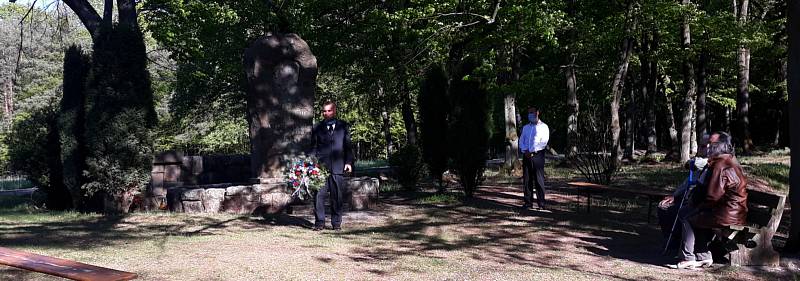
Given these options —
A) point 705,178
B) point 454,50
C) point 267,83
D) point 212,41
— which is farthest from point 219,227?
point 212,41

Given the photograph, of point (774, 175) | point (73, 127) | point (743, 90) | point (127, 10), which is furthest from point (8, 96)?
point (774, 175)

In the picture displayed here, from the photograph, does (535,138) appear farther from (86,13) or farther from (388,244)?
(86,13)

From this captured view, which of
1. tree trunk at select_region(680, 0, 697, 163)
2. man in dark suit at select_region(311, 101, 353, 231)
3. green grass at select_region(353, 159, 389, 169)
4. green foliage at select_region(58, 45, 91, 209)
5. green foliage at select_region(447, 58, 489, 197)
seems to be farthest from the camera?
green grass at select_region(353, 159, 389, 169)

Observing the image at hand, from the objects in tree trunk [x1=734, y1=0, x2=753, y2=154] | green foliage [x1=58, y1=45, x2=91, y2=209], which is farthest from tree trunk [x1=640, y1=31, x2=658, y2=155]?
green foliage [x1=58, y1=45, x2=91, y2=209]

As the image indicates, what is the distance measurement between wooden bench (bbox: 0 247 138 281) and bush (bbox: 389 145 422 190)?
30.3 feet

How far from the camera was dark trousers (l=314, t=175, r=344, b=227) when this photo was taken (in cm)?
894

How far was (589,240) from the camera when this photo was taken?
8352mm

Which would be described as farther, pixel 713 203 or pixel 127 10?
pixel 127 10

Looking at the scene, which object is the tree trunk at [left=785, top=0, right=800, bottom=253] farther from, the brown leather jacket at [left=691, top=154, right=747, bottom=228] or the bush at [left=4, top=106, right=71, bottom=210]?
the bush at [left=4, top=106, right=71, bottom=210]

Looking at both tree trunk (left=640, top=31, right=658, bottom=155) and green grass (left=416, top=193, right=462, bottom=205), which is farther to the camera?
tree trunk (left=640, top=31, right=658, bottom=155)

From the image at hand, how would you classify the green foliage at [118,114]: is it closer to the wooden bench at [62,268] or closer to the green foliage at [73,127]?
the green foliage at [73,127]

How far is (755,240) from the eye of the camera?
21.3 feet

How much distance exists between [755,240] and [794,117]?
1435 millimetres

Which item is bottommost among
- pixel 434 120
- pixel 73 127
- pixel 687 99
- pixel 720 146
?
pixel 720 146
